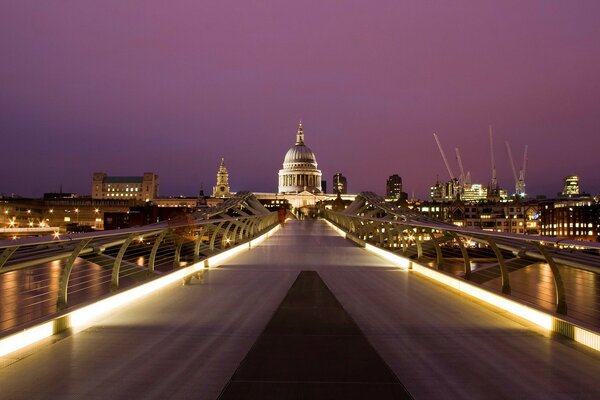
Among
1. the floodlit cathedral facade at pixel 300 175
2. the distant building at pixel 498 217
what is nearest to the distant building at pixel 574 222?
the distant building at pixel 498 217

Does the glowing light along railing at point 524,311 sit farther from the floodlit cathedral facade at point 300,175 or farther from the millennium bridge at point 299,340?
the floodlit cathedral facade at point 300,175

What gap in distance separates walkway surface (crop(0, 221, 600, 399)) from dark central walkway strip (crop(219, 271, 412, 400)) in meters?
0.13

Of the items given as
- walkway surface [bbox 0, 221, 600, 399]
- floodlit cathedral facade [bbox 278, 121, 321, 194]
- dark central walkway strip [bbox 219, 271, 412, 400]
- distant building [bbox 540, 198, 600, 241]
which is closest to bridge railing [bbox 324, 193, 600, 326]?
walkway surface [bbox 0, 221, 600, 399]

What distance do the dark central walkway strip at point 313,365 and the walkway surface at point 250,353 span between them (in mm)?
131

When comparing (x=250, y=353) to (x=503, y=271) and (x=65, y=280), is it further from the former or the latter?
(x=503, y=271)

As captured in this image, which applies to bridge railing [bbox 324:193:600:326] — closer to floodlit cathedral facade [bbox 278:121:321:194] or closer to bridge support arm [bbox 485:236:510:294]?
bridge support arm [bbox 485:236:510:294]

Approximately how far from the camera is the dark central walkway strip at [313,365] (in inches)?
167

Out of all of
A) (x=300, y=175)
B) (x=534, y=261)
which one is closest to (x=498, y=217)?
(x=300, y=175)

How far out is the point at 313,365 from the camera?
16.1ft

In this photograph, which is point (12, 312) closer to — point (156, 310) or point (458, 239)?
point (156, 310)

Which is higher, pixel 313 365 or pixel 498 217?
pixel 313 365

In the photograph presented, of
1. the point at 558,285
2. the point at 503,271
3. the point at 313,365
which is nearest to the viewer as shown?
the point at 313,365

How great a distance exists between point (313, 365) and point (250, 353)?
714 mm

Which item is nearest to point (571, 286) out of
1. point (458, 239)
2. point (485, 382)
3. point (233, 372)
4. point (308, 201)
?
point (458, 239)
